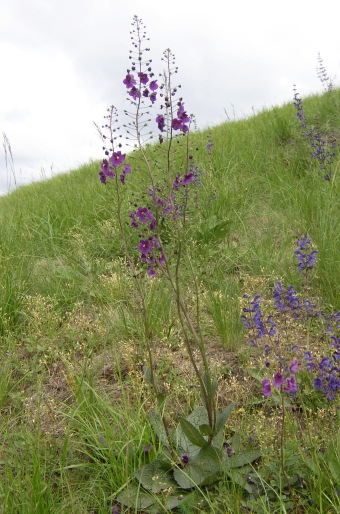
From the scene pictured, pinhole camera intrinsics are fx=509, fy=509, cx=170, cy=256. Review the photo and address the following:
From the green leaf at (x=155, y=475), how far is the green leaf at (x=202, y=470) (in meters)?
0.04

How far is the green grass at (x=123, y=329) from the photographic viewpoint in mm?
1998

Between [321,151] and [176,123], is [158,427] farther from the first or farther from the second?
[321,151]

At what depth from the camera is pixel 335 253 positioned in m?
3.36

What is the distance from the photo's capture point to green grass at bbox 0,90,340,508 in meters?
2.00

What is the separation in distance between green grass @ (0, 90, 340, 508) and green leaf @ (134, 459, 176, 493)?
0.06 metres

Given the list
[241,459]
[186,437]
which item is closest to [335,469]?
[241,459]

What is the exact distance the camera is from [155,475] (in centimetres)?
201

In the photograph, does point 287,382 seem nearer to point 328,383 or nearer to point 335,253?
point 328,383

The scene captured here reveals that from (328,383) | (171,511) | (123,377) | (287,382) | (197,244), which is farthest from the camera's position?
(197,244)

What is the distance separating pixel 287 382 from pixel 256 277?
202cm

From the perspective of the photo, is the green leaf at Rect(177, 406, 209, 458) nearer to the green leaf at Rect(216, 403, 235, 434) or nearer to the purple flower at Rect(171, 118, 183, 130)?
the green leaf at Rect(216, 403, 235, 434)

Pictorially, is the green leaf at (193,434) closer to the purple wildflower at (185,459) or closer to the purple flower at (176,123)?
the purple wildflower at (185,459)

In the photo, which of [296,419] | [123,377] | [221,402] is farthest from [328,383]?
[123,377]

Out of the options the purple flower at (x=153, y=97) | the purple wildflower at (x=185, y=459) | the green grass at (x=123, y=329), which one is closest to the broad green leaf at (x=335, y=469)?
the green grass at (x=123, y=329)
